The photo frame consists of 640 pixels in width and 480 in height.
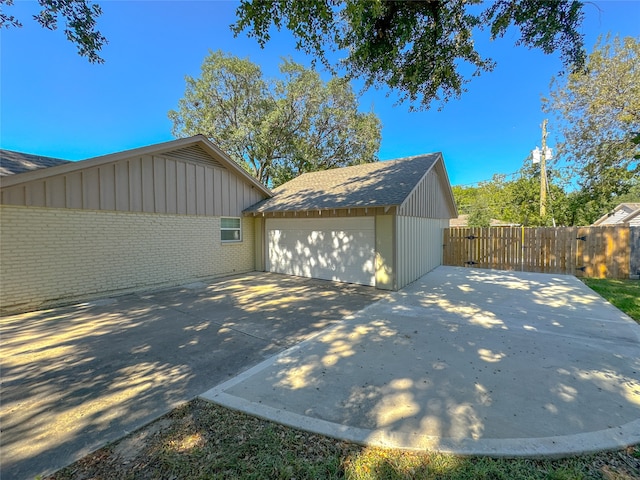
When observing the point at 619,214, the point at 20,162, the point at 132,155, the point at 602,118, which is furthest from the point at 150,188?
the point at 619,214

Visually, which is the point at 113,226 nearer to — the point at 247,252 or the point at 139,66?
Result: the point at 247,252

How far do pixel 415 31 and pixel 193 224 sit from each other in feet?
27.7

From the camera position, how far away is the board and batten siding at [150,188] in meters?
6.55

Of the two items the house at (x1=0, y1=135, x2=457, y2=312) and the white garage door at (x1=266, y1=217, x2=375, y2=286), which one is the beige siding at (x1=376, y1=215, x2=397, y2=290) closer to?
the house at (x1=0, y1=135, x2=457, y2=312)

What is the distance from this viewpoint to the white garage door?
8.77 meters

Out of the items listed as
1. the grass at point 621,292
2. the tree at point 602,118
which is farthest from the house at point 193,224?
the tree at point 602,118

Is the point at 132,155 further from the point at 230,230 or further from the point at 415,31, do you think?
the point at 415,31

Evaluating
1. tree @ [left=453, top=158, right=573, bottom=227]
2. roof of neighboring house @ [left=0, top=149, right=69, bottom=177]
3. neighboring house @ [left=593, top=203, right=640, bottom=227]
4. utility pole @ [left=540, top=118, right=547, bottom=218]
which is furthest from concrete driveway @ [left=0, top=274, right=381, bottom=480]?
neighboring house @ [left=593, top=203, right=640, bottom=227]

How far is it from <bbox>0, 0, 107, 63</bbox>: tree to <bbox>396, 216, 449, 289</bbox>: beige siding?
8.18 metres

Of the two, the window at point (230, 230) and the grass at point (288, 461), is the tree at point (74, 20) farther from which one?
the grass at point (288, 461)

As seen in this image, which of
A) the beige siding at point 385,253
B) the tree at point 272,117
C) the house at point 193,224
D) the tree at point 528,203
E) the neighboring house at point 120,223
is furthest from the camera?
the tree at point 272,117

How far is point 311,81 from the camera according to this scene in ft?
62.3

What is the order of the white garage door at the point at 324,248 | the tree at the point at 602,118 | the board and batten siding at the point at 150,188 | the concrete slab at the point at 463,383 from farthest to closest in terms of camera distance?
the tree at the point at 602,118 < the white garage door at the point at 324,248 < the board and batten siding at the point at 150,188 < the concrete slab at the point at 463,383

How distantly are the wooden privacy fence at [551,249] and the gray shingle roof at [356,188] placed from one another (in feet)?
14.8
